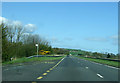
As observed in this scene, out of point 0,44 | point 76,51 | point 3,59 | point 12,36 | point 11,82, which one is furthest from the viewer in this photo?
point 76,51

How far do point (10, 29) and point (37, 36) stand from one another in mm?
44683

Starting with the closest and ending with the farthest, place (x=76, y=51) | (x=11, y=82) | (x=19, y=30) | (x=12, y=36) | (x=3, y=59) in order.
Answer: (x=11, y=82), (x=3, y=59), (x=12, y=36), (x=19, y=30), (x=76, y=51)

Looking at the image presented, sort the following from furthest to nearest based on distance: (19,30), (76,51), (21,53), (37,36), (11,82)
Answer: (76,51), (37,36), (19,30), (21,53), (11,82)

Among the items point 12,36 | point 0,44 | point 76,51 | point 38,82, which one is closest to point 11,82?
point 38,82

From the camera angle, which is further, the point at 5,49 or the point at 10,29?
the point at 10,29

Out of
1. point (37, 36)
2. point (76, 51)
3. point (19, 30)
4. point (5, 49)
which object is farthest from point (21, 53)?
point (76, 51)

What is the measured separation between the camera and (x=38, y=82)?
10883 millimetres

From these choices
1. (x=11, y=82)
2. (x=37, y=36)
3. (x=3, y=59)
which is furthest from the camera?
(x=37, y=36)

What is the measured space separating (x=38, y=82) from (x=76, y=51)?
122949 millimetres

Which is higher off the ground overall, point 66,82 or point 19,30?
point 19,30

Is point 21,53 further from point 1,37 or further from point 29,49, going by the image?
point 1,37

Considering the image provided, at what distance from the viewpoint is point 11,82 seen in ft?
35.6

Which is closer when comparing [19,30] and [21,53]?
[21,53]

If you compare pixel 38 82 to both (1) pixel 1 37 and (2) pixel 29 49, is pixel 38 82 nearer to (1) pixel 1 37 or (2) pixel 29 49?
(1) pixel 1 37
